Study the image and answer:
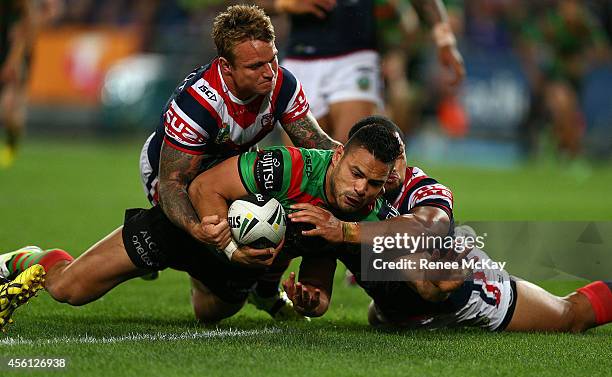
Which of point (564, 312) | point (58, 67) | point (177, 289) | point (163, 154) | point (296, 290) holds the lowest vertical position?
point (58, 67)

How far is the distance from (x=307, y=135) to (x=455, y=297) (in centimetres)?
129

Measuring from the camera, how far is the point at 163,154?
5.63 m

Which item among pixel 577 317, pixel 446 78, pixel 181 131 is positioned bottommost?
pixel 446 78

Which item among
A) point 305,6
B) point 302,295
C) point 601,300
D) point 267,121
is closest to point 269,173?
point 302,295

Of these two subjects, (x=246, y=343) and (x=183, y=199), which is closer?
(x=246, y=343)

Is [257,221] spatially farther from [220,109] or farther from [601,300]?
[601,300]

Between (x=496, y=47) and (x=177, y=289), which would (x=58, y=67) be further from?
(x=177, y=289)

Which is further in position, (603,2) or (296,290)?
(603,2)

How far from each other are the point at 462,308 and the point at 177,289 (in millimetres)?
2475

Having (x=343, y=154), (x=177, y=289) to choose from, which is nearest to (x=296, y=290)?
(x=343, y=154)

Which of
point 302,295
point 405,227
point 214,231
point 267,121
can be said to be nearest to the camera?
point 302,295

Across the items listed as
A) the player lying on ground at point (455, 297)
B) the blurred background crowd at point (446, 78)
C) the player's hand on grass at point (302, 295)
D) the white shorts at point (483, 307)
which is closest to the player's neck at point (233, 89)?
the player lying on ground at point (455, 297)

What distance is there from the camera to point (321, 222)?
522 cm

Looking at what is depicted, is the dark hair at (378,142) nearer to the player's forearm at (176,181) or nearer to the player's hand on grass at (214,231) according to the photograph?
the player's hand on grass at (214,231)
